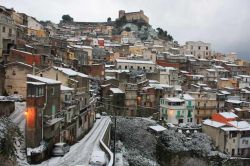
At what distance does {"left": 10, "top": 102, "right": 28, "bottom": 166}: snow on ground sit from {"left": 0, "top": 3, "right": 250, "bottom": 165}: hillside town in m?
0.14

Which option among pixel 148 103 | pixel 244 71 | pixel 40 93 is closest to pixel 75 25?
pixel 244 71

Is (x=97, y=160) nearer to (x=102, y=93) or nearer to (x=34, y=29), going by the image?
(x=102, y=93)

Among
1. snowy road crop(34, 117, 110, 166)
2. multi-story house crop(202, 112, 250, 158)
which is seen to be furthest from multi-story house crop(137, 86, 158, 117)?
snowy road crop(34, 117, 110, 166)

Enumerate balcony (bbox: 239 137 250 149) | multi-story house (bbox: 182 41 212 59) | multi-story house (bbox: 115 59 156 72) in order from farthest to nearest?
multi-story house (bbox: 182 41 212 59)
multi-story house (bbox: 115 59 156 72)
balcony (bbox: 239 137 250 149)

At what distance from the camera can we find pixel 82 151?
1556 inches

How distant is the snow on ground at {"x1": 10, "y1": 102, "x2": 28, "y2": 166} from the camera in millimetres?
32053

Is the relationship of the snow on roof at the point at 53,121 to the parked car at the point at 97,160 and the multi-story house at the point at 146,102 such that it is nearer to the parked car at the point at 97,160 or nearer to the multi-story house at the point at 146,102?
the parked car at the point at 97,160

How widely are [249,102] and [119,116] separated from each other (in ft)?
106

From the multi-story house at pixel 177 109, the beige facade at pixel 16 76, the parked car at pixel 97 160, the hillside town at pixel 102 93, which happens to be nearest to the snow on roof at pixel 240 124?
the hillside town at pixel 102 93

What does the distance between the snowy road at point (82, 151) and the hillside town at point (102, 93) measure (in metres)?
0.84

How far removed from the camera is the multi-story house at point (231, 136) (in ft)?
221

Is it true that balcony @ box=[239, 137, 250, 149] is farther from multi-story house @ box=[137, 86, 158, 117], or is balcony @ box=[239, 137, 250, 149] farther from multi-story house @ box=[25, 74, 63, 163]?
multi-story house @ box=[25, 74, 63, 163]

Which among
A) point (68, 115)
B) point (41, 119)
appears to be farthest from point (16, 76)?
point (41, 119)

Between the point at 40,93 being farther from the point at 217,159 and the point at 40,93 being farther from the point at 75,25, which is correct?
the point at 75,25
